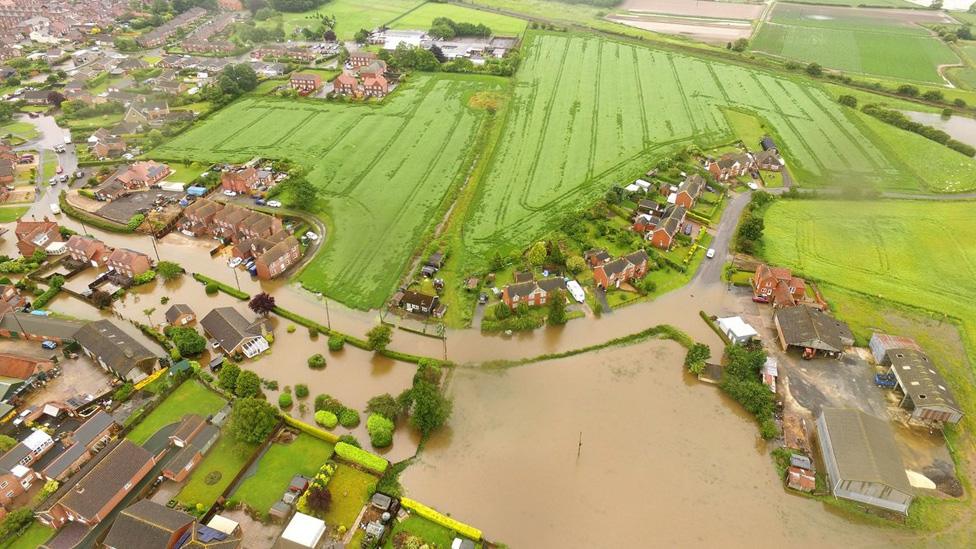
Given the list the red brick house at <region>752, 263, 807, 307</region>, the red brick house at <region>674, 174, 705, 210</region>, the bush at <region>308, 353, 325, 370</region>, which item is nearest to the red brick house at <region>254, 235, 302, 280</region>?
Answer: the bush at <region>308, 353, 325, 370</region>

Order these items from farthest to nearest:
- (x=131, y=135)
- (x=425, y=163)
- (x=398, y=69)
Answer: (x=398, y=69)
(x=131, y=135)
(x=425, y=163)

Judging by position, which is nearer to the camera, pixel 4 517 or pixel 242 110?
pixel 4 517

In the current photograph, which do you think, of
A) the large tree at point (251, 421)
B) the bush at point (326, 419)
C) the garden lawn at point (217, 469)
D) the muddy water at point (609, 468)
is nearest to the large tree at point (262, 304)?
the large tree at point (251, 421)

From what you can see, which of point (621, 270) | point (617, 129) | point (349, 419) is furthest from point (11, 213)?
point (617, 129)

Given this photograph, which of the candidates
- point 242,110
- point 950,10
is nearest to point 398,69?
point 242,110

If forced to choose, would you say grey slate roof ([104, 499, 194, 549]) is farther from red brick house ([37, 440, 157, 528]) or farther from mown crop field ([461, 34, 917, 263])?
mown crop field ([461, 34, 917, 263])

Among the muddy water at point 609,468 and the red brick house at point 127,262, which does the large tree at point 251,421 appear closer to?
the muddy water at point 609,468

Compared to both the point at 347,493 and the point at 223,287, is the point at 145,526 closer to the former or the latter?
the point at 347,493

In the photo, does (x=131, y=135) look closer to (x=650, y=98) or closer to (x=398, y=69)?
(x=398, y=69)
